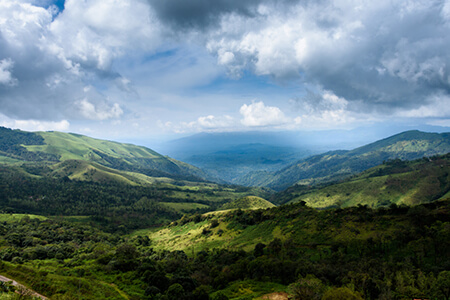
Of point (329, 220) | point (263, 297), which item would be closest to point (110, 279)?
point (263, 297)

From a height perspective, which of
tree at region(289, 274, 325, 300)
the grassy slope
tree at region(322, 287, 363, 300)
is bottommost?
the grassy slope

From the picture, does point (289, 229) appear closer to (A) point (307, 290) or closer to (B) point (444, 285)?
(B) point (444, 285)

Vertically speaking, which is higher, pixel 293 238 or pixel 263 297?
pixel 263 297

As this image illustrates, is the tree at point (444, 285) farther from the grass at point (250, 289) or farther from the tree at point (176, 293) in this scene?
the tree at point (176, 293)

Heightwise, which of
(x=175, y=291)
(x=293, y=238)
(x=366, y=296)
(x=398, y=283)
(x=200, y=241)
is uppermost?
(x=398, y=283)

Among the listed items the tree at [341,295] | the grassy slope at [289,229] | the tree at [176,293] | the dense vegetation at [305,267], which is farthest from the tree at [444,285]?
the tree at [176,293]

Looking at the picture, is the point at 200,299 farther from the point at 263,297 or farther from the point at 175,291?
the point at 263,297

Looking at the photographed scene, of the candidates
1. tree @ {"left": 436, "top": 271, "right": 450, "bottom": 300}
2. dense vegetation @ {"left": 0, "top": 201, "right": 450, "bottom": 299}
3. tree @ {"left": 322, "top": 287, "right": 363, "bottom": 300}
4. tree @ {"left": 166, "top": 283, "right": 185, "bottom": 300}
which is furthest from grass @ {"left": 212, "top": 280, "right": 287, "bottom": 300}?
tree @ {"left": 436, "top": 271, "right": 450, "bottom": 300}

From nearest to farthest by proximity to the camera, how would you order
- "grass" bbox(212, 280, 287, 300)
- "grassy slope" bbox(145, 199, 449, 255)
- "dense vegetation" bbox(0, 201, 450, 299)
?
"dense vegetation" bbox(0, 201, 450, 299) → "grass" bbox(212, 280, 287, 300) → "grassy slope" bbox(145, 199, 449, 255)

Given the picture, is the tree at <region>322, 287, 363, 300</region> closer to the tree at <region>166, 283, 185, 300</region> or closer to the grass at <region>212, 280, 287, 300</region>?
the grass at <region>212, 280, 287, 300</region>
